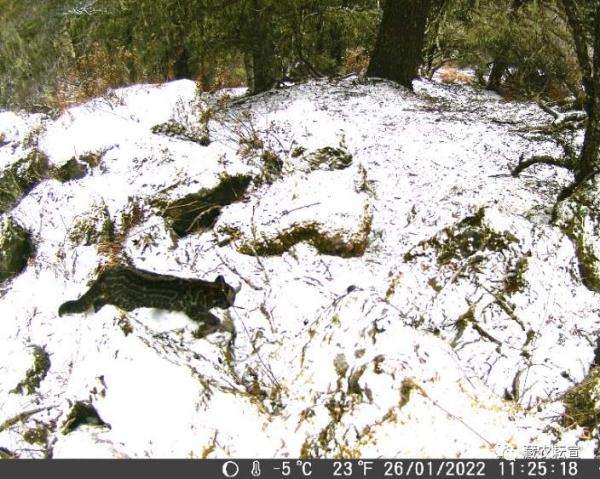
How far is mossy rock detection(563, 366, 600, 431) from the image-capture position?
2604mm

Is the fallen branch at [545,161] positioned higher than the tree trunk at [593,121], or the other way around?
the tree trunk at [593,121]

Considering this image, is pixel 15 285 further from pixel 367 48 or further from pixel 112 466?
pixel 367 48

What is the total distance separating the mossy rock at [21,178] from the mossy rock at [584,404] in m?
5.18

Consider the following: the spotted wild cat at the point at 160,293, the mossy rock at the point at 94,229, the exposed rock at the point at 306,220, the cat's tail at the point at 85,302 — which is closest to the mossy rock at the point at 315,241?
the exposed rock at the point at 306,220

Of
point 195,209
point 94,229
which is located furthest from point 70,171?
point 195,209

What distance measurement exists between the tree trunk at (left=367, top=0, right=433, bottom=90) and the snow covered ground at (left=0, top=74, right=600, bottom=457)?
0.57 m

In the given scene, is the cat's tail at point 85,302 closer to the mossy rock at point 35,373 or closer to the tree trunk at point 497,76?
the mossy rock at point 35,373

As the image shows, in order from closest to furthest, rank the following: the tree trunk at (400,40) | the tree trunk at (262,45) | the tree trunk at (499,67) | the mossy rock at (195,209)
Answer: the mossy rock at (195,209) < the tree trunk at (400,40) < the tree trunk at (262,45) < the tree trunk at (499,67)

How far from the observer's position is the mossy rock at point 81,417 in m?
2.67

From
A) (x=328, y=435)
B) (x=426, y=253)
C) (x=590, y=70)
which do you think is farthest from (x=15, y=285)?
(x=590, y=70)

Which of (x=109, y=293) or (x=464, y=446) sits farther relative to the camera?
(x=109, y=293)

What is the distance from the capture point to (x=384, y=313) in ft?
9.75

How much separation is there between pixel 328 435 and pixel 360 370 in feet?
1.32

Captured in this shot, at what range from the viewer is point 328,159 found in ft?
15.1
